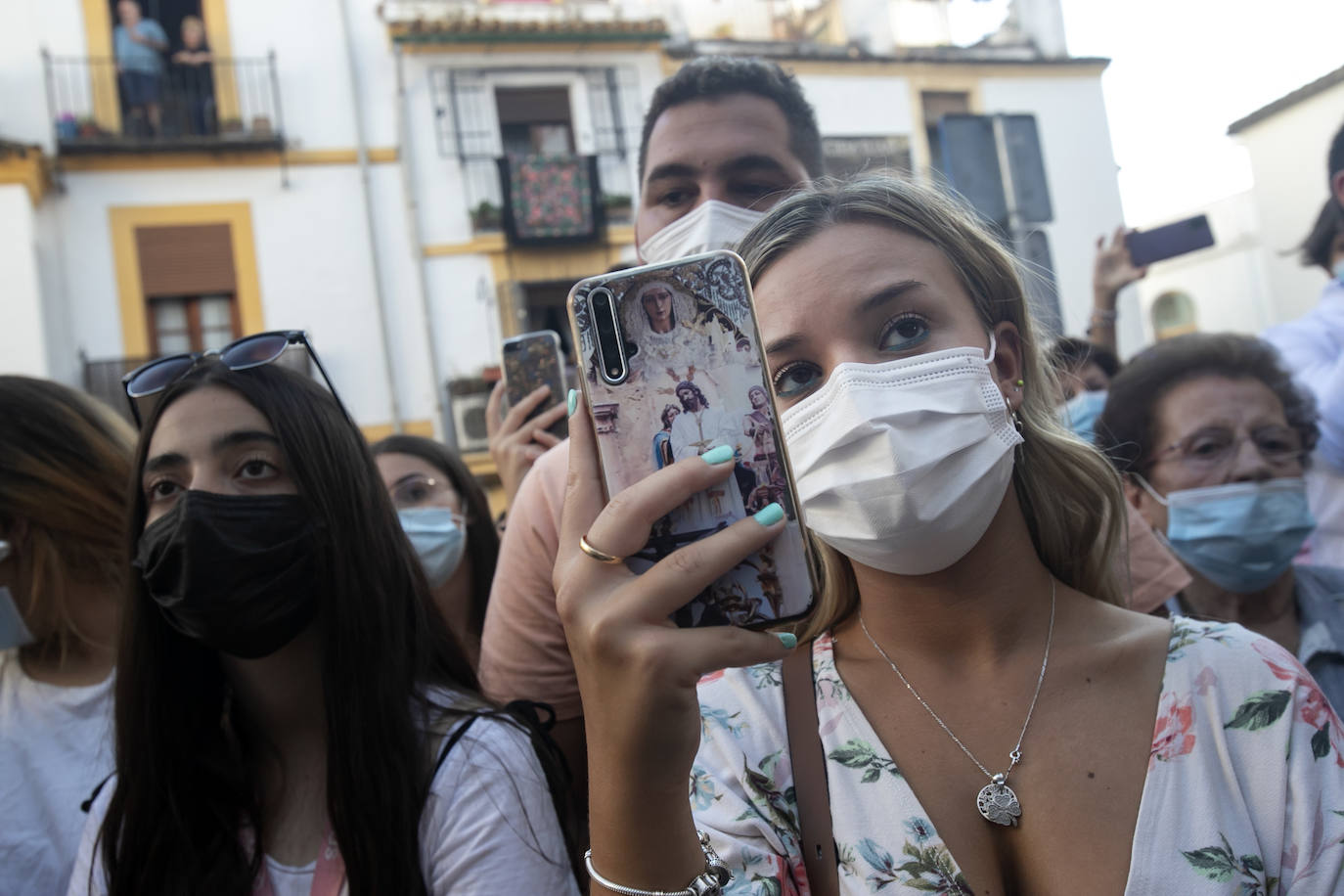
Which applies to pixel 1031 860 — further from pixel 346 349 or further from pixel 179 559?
pixel 346 349

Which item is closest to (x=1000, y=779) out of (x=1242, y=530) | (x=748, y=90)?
(x=1242, y=530)

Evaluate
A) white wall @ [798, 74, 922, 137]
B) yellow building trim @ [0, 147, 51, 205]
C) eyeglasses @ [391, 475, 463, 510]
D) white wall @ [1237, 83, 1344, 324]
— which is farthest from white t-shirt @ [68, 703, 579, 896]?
white wall @ [1237, 83, 1344, 324]

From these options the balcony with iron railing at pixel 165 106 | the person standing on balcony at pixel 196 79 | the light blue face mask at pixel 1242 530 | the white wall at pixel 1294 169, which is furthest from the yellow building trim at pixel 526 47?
the light blue face mask at pixel 1242 530

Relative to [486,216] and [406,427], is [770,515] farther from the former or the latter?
[486,216]

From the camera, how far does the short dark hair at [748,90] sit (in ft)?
8.55

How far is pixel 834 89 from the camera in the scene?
16406 mm

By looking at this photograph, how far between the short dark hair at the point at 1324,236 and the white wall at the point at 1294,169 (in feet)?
42.3

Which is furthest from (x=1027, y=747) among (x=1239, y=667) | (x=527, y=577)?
(x=527, y=577)

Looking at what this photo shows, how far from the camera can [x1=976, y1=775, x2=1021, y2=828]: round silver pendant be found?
4.90 feet

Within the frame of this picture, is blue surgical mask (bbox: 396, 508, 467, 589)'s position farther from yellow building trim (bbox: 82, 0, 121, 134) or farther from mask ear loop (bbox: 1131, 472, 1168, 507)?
yellow building trim (bbox: 82, 0, 121, 134)

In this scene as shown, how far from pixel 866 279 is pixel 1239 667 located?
0.83m

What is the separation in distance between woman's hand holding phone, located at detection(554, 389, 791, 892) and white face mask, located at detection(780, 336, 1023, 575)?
425 mm

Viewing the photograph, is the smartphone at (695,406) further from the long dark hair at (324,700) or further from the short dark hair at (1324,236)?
the short dark hair at (1324,236)

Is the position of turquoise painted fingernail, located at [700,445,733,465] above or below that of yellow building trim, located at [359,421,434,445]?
below
